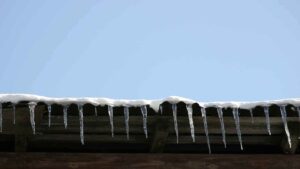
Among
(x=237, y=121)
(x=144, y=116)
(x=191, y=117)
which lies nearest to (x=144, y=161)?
(x=144, y=116)

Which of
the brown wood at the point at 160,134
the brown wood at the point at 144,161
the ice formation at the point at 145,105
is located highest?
the ice formation at the point at 145,105

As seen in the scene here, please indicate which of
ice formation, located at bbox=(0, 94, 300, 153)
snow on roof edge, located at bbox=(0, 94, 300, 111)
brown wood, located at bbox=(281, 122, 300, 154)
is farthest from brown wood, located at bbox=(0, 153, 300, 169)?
snow on roof edge, located at bbox=(0, 94, 300, 111)

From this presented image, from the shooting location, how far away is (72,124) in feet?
16.2

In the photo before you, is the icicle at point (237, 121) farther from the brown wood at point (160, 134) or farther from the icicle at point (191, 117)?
the brown wood at point (160, 134)

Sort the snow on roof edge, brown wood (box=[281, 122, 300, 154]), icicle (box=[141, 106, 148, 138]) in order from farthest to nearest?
brown wood (box=[281, 122, 300, 154])
icicle (box=[141, 106, 148, 138])
the snow on roof edge

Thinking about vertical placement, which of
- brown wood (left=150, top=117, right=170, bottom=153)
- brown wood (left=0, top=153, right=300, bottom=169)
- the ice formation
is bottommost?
brown wood (left=0, top=153, right=300, bottom=169)

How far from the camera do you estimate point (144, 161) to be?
202 inches

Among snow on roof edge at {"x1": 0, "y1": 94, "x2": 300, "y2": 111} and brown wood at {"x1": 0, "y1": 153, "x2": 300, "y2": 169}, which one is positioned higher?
snow on roof edge at {"x1": 0, "y1": 94, "x2": 300, "y2": 111}

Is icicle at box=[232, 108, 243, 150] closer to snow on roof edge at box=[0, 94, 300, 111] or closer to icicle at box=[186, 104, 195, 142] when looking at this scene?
snow on roof edge at box=[0, 94, 300, 111]

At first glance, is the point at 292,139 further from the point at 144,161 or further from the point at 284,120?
the point at 144,161

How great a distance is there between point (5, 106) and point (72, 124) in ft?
2.08

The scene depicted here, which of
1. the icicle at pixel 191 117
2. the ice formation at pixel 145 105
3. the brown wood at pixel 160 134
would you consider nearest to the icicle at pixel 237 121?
the ice formation at pixel 145 105

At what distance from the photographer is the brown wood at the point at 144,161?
4.99 metres

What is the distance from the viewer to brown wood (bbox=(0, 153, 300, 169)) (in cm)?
499
